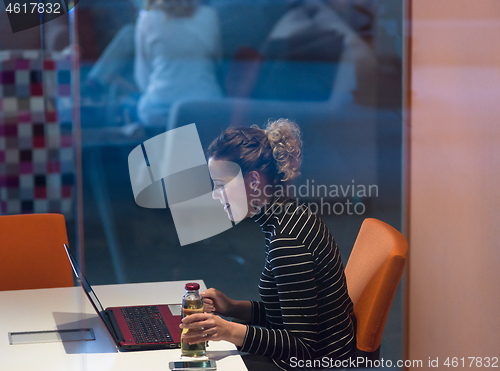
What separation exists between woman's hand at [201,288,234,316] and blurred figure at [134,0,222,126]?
51.8 inches

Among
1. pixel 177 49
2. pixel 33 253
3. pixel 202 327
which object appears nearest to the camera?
pixel 202 327

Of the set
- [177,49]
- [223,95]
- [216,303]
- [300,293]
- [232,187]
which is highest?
[177,49]

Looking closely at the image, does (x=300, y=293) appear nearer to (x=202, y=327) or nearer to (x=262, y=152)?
(x=202, y=327)

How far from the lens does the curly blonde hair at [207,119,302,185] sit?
1530 millimetres

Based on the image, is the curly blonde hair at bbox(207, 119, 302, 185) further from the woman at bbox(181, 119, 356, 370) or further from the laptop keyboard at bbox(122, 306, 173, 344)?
the laptop keyboard at bbox(122, 306, 173, 344)

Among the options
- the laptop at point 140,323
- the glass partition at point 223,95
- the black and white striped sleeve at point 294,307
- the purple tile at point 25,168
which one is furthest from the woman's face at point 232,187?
the purple tile at point 25,168

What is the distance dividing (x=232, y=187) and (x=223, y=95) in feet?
3.93

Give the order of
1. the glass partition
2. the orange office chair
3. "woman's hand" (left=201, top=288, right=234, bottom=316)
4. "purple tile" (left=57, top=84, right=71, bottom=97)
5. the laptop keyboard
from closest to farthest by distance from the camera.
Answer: the laptop keyboard < the orange office chair < "woman's hand" (left=201, top=288, right=234, bottom=316) < the glass partition < "purple tile" (left=57, top=84, right=71, bottom=97)

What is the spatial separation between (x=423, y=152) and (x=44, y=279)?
1.62 m

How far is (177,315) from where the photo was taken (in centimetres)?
143

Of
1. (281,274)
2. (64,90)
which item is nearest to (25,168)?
(64,90)

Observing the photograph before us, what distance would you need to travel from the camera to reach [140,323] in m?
1.38

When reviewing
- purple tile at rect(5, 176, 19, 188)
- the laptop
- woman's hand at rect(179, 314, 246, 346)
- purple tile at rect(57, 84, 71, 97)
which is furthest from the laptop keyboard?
purple tile at rect(5, 176, 19, 188)

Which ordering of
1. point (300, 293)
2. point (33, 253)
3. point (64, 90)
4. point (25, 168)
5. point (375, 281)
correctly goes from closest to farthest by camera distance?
point (300, 293)
point (375, 281)
point (33, 253)
point (64, 90)
point (25, 168)
